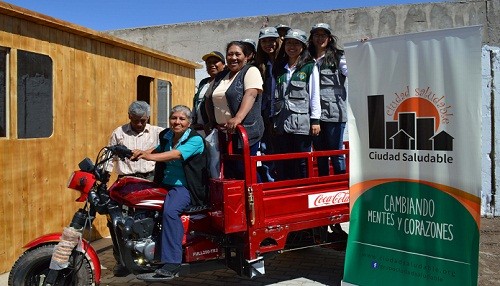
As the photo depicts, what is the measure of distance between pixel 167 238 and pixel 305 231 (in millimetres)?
1482

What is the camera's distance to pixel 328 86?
190 inches

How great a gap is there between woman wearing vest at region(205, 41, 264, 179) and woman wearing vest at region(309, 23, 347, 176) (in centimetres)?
79

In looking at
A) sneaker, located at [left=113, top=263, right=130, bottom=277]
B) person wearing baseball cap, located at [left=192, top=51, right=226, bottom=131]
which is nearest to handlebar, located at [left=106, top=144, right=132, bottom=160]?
Result: sneaker, located at [left=113, top=263, right=130, bottom=277]

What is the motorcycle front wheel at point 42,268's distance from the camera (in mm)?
3670

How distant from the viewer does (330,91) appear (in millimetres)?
4809

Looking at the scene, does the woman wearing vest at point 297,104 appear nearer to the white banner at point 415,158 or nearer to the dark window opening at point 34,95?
the white banner at point 415,158

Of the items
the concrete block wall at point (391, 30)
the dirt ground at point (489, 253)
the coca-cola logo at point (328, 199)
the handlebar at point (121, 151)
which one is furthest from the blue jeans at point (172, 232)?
the concrete block wall at point (391, 30)

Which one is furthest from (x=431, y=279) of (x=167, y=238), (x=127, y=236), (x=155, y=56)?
(x=155, y=56)

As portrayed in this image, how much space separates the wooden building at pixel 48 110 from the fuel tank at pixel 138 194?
1.64m

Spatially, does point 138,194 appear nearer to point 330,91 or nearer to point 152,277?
point 152,277

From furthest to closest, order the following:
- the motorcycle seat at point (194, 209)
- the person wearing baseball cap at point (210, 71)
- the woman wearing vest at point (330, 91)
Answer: the person wearing baseball cap at point (210, 71) < the woman wearing vest at point (330, 91) < the motorcycle seat at point (194, 209)

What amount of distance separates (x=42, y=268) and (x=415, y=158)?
2945mm

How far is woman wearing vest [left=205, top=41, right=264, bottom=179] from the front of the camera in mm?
4184

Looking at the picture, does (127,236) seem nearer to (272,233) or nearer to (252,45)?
(272,233)
